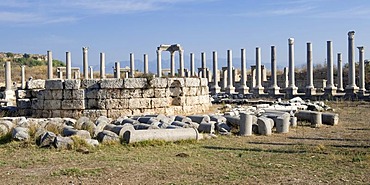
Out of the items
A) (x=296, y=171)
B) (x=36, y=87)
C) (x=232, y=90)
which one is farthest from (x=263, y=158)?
(x=232, y=90)

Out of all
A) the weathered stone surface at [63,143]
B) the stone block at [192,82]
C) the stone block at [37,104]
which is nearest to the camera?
the weathered stone surface at [63,143]

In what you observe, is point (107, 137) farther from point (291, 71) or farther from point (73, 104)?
point (291, 71)

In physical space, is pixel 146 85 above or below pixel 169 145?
above

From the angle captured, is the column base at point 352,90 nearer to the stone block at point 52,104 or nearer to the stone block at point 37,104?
the stone block at point 52,104

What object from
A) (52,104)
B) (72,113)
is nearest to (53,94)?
(52,104)

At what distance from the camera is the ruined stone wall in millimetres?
17688

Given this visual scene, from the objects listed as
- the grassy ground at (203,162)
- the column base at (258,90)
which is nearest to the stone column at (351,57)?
the column base at (258,90)

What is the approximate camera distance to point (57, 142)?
10.7 m

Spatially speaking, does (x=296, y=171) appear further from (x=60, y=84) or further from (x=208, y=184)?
(x=60, y=84)

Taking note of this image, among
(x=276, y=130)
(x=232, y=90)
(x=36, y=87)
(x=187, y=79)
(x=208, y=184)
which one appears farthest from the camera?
(x=232, y=90)

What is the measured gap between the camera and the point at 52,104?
1838 centimetres

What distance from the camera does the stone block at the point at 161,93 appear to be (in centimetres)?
1823

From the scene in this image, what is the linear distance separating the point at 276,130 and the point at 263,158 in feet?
15.3

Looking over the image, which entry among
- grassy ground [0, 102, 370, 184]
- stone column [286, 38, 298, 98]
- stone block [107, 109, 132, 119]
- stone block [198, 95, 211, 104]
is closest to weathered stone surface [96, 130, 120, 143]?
grassy ground [0, 102, 370, 184]
